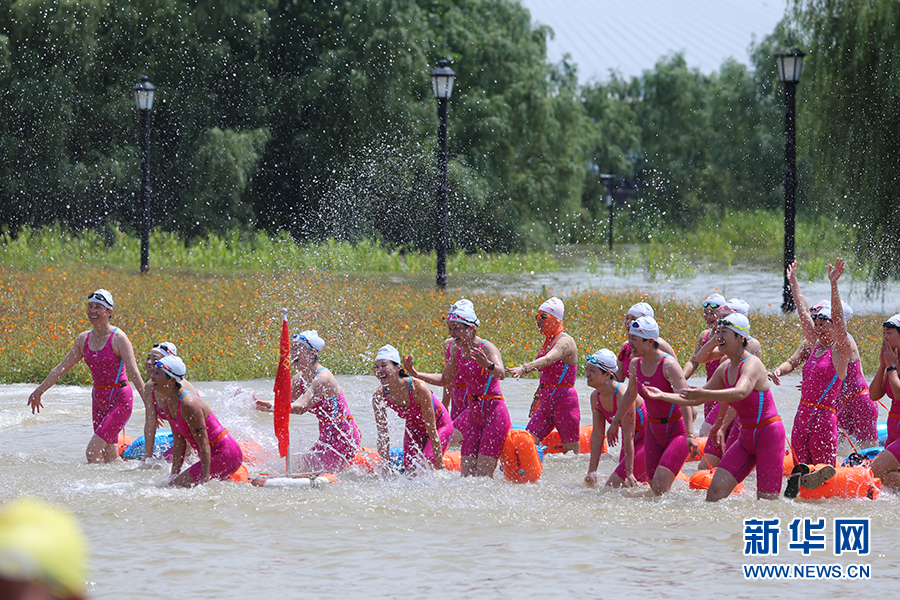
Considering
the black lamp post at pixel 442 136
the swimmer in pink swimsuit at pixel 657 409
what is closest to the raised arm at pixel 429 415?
the swimmer in pink swimsuit at pixel 657 409

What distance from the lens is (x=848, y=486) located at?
332 inches

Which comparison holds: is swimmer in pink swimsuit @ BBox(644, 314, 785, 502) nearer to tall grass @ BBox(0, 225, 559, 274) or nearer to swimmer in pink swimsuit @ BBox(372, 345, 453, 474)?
swimmer in pink swimsuit @ BBox(372, 345, 453, 474)

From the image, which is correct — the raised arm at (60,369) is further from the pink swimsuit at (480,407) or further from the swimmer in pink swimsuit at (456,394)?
the pink swimsuit at (480,407)

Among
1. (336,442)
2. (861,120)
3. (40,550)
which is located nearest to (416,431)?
(336,442)

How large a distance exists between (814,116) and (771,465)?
1453 cm

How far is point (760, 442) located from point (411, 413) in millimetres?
2892

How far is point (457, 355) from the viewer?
943 cm

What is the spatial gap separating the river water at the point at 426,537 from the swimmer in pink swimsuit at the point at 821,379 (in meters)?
0.68

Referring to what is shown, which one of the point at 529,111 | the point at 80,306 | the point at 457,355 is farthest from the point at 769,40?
the point at 457,355

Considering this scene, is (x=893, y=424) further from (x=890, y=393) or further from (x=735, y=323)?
(x=735, y=323)

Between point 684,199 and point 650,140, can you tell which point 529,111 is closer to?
point 684,199

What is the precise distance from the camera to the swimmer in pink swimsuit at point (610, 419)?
8609 millimetres

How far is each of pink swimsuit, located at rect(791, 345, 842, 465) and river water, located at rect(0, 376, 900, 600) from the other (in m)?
0.71

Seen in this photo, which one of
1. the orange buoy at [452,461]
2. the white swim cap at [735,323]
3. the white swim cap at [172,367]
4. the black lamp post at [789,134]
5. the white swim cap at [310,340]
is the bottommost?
the orange buoy at [452,461]
